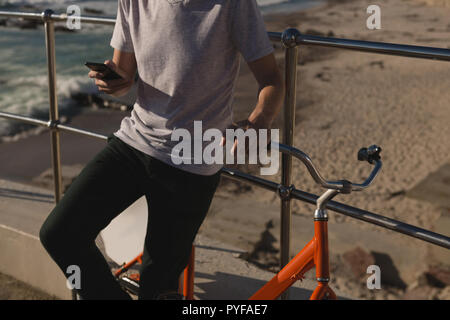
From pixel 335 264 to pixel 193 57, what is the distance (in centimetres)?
394

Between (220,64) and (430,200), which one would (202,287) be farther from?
(430,200)

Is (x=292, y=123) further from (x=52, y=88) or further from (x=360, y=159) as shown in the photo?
(x=52, y=88)

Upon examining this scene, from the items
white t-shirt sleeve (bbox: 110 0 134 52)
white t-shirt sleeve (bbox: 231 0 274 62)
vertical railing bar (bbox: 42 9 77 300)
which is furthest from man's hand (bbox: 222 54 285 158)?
vertical railing bar (bbox: 42 9 77 300)

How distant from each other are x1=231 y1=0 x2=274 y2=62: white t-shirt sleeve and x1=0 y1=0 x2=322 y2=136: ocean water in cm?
947

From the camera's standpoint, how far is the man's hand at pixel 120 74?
170 cm

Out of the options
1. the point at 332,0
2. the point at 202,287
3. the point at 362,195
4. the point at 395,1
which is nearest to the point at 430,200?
the point at 362,195

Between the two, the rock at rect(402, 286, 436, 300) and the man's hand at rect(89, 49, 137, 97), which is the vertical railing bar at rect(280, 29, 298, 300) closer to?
the man's hand at rect(89, 49, 137, 97)

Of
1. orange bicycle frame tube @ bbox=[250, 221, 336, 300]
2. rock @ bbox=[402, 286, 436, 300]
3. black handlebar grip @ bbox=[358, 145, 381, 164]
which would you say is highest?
black handlebar grip @ bbox=[358, 145, 381, 164]

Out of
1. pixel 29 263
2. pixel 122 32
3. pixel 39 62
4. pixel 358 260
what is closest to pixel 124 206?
Answer: pixel 122 32

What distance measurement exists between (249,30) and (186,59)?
18 cm

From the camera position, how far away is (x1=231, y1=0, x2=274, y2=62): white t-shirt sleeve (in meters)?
1.48

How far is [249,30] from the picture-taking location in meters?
1.48

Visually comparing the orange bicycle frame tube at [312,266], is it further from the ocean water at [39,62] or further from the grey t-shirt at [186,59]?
the ocean water at [39,62]

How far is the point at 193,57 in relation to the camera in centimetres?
153
